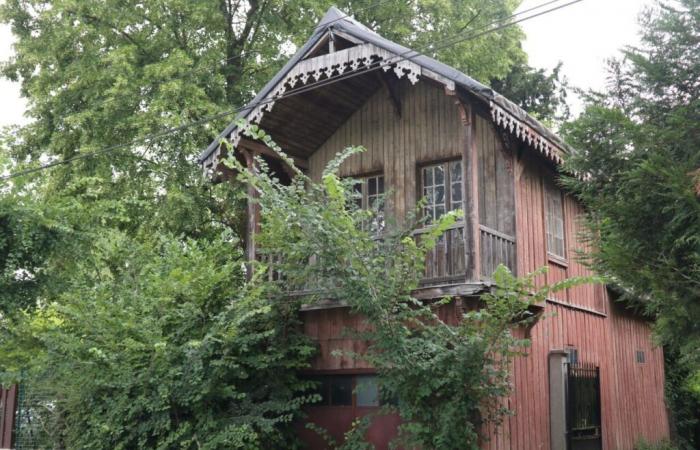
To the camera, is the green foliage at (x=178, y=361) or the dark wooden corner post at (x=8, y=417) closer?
the green foliage at (x=178, y=361)

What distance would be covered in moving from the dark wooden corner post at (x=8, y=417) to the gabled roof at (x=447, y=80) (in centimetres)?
775

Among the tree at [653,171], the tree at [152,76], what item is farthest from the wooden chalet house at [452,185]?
the tree at [152,76]

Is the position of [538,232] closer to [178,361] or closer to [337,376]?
[337,376]

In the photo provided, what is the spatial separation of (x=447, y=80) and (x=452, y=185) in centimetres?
241

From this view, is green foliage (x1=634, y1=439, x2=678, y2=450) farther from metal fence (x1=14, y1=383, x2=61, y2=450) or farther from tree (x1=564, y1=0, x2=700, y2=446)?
metal fence (x1=14, y1=383, x2=61, y2=450)

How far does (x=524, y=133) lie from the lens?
1289cm

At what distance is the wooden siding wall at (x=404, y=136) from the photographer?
1441 cm

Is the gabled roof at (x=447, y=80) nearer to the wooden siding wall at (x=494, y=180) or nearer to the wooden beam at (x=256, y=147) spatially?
the wooden beam at (x=256, y=147)

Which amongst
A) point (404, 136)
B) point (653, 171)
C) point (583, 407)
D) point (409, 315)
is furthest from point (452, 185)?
point (653, 171)

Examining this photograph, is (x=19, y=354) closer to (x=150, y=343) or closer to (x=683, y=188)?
(x=150, y=343)

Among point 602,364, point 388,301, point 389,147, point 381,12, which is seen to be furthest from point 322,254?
point 381,12

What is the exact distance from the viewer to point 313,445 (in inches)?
537

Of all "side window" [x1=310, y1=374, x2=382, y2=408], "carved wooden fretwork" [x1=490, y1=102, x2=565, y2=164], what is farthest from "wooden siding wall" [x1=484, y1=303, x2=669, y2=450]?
"carved wooden fretwork" [x1=490, y1=102, x2=565, y2=164]

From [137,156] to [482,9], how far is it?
10594 mm
